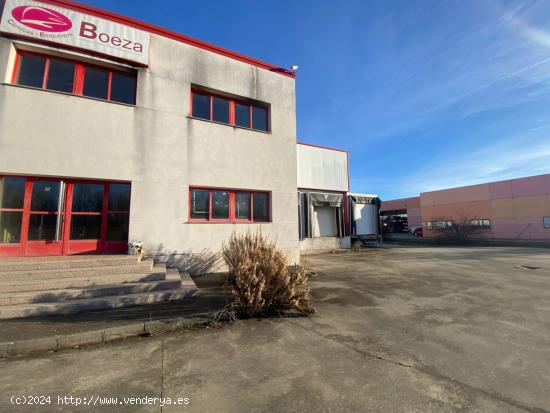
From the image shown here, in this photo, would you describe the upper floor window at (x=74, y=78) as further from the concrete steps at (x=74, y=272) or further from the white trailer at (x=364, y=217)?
the white trailer at (x=364, y=217)

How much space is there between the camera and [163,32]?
9.09 metres

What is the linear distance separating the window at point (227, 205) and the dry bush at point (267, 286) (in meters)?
4.05

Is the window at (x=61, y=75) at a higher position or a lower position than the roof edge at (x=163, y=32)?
lower

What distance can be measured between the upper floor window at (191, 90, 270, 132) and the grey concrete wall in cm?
38

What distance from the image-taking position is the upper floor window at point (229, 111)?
9.62 meters

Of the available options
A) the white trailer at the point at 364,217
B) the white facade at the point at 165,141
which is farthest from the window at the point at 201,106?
the white trailer at the point at 364,217

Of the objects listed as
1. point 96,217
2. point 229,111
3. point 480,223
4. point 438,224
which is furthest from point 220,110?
point 438,224

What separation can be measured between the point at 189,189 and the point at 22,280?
15.3ft

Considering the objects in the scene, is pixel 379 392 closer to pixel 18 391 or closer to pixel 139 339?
pixel 139 339

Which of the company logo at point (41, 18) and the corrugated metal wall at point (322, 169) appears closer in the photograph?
the company logo at point (41, 18)

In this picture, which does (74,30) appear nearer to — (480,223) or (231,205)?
(231,205)

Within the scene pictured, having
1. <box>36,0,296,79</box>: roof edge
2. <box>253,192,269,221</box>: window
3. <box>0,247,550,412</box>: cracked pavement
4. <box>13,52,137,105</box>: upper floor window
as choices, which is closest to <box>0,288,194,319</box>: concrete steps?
<box>0,247,550,412</box>: cracked pavement

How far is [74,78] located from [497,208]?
37026mm

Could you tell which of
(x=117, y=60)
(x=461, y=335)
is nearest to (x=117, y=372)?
(x=461, y=335)
